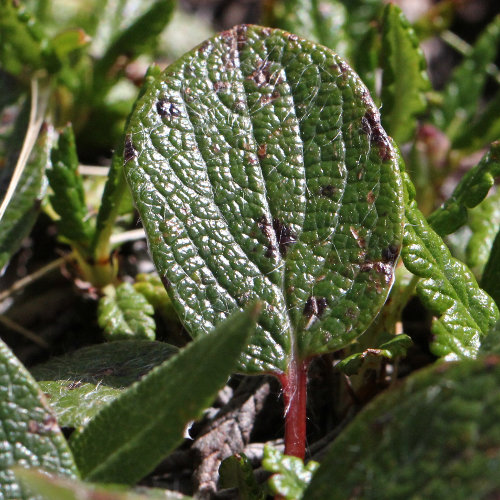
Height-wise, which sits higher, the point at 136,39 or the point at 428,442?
the point at 136,39

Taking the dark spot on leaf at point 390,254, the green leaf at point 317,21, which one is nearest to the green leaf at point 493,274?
the dark spot on leaf at point 390,254

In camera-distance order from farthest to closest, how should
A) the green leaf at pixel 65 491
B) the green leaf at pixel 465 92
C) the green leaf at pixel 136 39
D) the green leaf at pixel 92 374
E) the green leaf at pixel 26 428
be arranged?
the green leaf at pixel 465 92, the green leaf at pixel 136 39, the green leaf at pixel 92 374, the green leaf at pixel 26 428, the green leaf at pixel 65 491

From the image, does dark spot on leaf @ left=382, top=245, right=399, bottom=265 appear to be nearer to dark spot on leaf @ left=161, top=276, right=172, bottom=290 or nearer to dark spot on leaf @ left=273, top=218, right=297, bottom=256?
dark spot on leaf @ left=273, top=218, right=297, bottom=256

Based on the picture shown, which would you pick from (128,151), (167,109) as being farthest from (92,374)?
(167,109)

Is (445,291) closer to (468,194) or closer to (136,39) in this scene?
(468,194)

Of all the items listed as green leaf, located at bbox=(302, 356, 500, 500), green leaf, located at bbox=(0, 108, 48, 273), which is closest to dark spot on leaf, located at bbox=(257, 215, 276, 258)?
green leaf, located at bbox=(302, 356, 500, 500)

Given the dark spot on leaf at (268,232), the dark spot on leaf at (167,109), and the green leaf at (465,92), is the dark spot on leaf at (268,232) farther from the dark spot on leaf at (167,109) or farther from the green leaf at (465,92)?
the green leaf at (465,92)
